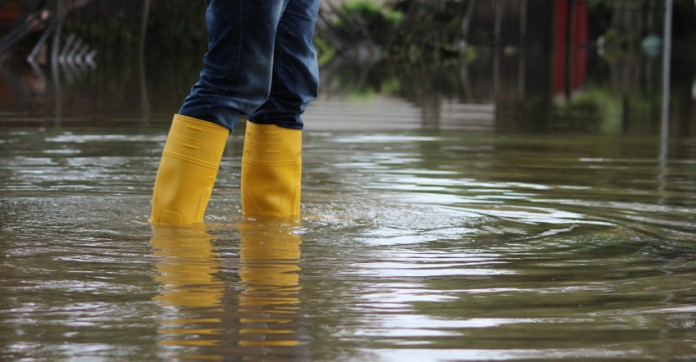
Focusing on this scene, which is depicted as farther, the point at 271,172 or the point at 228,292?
the point at 271,172

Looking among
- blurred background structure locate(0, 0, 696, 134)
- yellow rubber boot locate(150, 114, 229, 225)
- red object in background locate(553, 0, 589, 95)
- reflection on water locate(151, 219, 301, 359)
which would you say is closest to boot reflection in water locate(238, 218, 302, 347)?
reflection on water locate(151, 219, 301, 359)

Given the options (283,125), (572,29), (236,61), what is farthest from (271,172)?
(572,29)

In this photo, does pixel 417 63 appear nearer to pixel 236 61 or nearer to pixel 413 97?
pixel 413 97

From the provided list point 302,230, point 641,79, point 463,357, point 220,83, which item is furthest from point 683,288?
point 641,79

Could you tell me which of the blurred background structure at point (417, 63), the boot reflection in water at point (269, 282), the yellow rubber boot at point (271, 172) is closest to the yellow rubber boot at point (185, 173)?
the boot reflection in water at point (269, 282)

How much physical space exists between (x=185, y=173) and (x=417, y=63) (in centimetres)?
1519

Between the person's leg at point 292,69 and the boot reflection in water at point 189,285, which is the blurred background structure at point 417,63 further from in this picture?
the boot reflection in water at point 189,285

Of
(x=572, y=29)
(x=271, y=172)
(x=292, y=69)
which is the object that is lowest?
(x=271, y=172)

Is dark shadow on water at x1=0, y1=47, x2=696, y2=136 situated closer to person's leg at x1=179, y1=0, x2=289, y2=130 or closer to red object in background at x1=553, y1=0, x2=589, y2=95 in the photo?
person's leg at x1=179, y1=0, x2=289, y2=130

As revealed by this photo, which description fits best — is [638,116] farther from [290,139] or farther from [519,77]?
[519,77]

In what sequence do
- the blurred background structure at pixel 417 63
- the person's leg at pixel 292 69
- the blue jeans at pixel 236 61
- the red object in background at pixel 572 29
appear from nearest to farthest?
1. the blue jeans at pixel 236 61
2. the person's leg at pixel 292 69
3. the blurred background structure at pixel 417 63
4. the red object in background at pixel 572 29

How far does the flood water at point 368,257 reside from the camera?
5.92 feet

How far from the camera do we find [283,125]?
3.15 meters

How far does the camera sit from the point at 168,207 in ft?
9.29
